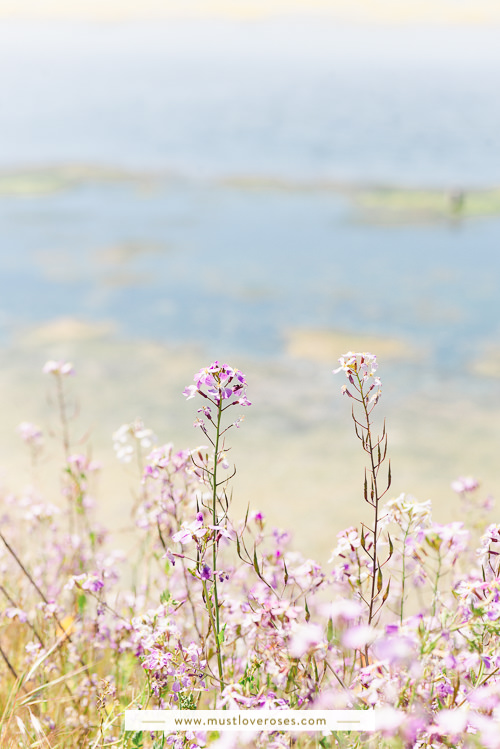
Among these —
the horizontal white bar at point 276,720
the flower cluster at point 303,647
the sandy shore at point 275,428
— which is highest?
the sandy shore at point 275,428

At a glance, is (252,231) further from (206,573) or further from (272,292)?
(206,573)

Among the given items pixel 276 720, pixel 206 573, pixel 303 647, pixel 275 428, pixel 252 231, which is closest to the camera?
pixel 303 647

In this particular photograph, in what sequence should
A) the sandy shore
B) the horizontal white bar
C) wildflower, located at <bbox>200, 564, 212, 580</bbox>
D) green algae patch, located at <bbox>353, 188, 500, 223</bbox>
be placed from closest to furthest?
the horizontal white bar < wildflower, located at <bbox>200, 564, 212, 580</bbox> < the sandy shore < green algae patch, located at <bbox>353, 188, 500, 223</bbox>

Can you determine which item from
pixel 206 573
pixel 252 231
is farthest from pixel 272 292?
pixel 206 573

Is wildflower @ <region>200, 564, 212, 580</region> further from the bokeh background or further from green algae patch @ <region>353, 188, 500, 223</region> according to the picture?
green algae patch @ <region>353, 188, 500, 223</region>

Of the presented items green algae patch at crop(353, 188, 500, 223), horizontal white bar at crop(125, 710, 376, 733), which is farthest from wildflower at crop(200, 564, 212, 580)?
green algae patch at crop(353, 188, 500, 223)

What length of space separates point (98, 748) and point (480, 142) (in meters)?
25.7

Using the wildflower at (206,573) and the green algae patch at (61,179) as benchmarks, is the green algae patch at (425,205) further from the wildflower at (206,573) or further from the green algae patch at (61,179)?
the wildflower at (206,573)

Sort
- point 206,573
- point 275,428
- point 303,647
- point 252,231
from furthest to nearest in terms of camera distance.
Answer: point 252,231 < point 275,428 < point 206,573 < point 303,647

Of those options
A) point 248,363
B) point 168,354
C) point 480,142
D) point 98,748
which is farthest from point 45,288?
point 480,142

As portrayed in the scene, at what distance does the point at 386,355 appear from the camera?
30.5 ft

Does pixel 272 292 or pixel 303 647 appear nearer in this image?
pixel 303 647

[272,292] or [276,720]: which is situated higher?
[272,292]

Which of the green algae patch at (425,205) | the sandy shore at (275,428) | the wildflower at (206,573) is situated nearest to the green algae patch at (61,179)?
the green algae patch at (425,205)
